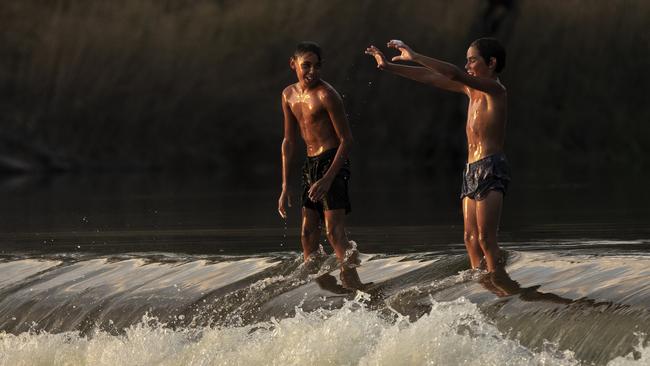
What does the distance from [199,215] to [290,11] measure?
38.9 meters

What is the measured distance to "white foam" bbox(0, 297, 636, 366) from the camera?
682 centimetres

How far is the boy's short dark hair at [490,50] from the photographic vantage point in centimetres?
836

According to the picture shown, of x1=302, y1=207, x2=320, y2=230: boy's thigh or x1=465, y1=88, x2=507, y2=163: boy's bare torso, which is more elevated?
x1=465, y1=88, x2=507, y2=163: boy's bare torso

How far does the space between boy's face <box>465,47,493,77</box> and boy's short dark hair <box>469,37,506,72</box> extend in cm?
2

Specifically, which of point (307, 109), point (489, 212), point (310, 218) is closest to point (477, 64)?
point (489, 212)

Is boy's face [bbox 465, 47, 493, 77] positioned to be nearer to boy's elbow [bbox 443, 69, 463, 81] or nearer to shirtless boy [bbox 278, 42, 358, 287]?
boy's elbow [bbox 443, 69, 463, 81]

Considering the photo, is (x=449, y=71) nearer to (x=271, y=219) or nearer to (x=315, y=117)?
(x=315, y=117)

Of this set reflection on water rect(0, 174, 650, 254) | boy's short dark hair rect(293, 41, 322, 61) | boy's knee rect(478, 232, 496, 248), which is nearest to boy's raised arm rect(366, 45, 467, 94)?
boy's short dark hair rect(293, 41, 322, 61)

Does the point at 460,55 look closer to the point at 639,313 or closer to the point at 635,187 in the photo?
the point at 635,187

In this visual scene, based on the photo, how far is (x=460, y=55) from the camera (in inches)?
2119

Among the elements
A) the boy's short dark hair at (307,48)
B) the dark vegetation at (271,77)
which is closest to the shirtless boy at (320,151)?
the boy's short dark hair at (307,48)

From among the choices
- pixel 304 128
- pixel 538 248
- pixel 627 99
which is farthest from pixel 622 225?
pixel 627 99

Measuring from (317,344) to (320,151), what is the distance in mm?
2430

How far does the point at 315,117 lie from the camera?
373 inches
